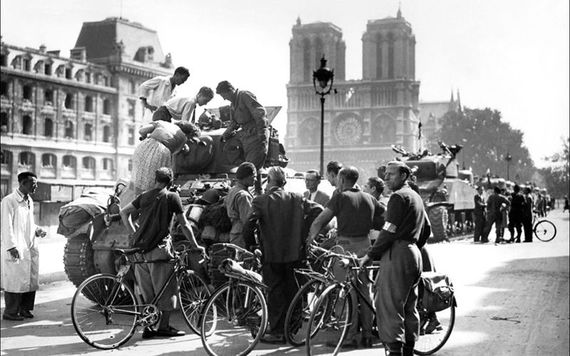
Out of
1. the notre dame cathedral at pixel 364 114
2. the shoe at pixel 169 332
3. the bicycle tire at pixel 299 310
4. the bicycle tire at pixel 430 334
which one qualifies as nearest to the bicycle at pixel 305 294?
the bicycle tire at pixel 299 310

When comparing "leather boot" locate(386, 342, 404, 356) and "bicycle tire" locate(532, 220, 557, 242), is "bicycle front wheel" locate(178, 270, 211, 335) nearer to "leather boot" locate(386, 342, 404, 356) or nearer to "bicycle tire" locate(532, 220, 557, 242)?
"leather boot" locate(386, 342, 404, 356)

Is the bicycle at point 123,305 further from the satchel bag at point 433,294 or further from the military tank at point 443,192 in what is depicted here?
the military tank at point 443,192

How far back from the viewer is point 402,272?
5.93 m

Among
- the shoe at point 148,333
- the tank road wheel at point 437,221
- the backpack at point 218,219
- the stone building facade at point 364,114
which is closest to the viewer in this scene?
the shoe at point 148,333

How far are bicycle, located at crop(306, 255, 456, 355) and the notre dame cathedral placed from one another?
267ft

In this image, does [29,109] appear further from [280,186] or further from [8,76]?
[280,186]

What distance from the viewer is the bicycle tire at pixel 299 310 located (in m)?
6.44

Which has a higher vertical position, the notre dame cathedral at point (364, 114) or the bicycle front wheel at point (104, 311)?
the notre dame cathedral at point (364, 114)

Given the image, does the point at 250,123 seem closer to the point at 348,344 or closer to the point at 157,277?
the point at 157,277

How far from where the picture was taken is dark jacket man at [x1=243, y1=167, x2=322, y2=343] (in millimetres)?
6840

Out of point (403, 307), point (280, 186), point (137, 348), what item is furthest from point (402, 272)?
point (137, 348)

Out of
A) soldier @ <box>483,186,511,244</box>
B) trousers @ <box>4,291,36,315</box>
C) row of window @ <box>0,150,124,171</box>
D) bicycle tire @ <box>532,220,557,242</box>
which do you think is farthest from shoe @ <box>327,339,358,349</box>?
row of window @ <box>0,150,124,171</box>

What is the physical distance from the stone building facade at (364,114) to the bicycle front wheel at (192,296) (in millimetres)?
81182

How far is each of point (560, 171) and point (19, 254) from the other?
50.8m
